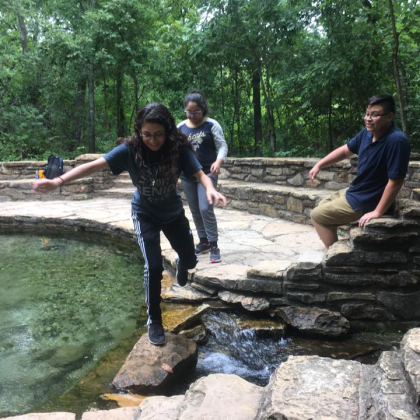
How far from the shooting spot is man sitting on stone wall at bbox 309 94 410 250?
2.69 meters

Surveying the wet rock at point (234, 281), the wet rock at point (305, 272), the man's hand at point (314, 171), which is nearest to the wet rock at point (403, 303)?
the wet rock at point (305, 272)

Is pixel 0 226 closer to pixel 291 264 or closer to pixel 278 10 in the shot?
pixel 291 264

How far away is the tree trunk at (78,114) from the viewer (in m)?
11.5

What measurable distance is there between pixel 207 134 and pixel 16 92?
10.1 meters

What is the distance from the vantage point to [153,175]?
7.88 ft

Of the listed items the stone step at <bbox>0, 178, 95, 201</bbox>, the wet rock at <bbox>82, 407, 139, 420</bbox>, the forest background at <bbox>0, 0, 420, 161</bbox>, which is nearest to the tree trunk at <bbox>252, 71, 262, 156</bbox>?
the forest background at <bbox>0, 0, 420, 161</bbox>

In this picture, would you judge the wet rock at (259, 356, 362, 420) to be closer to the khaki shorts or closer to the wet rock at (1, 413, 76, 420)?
the wet rock at (1, 413, 76, 420)

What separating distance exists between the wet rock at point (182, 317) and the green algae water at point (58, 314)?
29 centimetres

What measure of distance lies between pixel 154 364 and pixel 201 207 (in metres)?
1.68

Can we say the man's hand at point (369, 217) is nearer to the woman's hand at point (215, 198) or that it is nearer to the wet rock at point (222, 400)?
the woman's hand at point (215, 198)

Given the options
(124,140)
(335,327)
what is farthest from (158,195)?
(335,327)

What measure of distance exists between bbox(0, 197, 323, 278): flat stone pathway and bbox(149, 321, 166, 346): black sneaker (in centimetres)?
90

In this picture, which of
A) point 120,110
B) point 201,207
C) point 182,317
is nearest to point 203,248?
point 201,207

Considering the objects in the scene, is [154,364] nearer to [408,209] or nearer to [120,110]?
[408,209]
